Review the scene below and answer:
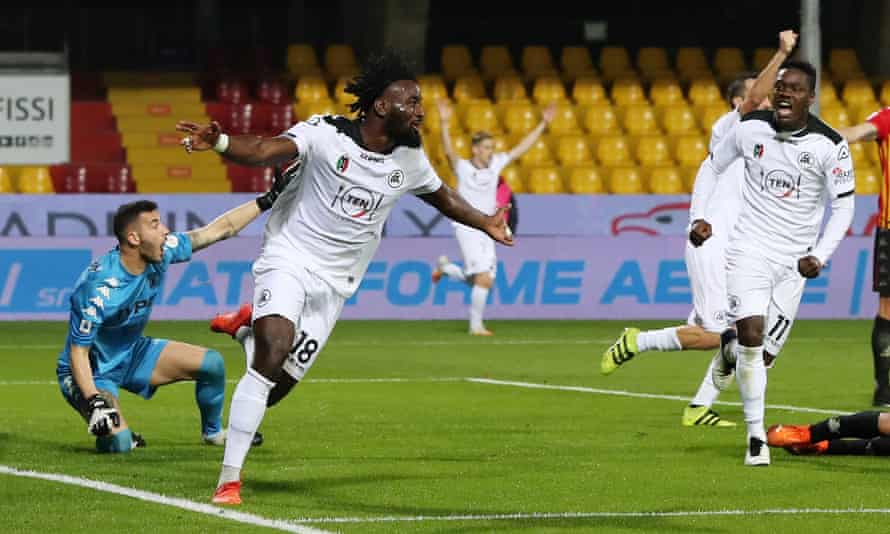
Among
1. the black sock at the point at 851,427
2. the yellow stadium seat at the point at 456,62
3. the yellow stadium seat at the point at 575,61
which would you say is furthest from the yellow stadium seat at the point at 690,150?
the black sock at the point at 851,427

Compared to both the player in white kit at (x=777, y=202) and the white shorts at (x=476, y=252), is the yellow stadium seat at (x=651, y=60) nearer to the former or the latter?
the white shorts at (x=476, y=252)

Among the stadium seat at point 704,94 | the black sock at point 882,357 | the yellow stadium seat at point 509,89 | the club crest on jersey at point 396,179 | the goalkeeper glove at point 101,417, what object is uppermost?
the club crest on jersey at point 396,179

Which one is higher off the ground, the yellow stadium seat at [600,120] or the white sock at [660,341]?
the white sock at [660,341]

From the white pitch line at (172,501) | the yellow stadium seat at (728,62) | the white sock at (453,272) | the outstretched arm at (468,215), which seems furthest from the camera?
the yellow stadium seat at (728,62)

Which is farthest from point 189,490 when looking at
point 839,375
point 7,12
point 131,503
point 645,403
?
point 7,12

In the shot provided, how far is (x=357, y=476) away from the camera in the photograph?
960 cm

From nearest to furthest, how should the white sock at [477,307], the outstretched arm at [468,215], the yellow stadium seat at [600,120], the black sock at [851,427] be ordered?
the outstretched arm at [468,215] → the black sock at [851,427] → the white sock at [477,307] → the yellow stadium seat at [600,120]

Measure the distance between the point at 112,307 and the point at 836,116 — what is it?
20.8 m

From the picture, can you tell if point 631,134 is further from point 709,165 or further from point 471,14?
point 709,165

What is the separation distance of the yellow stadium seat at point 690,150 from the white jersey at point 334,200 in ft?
63.6

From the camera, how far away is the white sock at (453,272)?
21484 mm

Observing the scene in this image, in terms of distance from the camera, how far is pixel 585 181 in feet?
89.6

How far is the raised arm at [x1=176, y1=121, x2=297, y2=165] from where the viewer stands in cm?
802

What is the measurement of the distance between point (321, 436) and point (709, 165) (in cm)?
298
